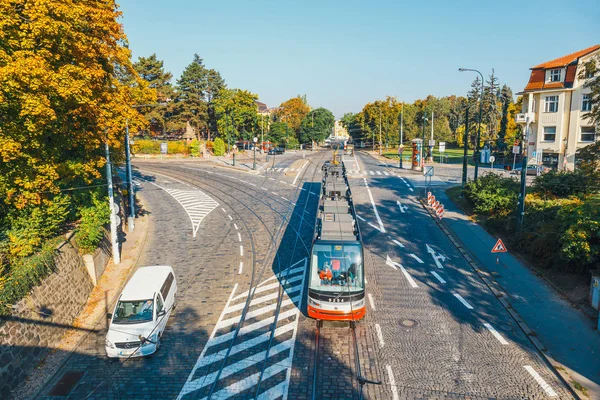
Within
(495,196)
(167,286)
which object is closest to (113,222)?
(167,286)

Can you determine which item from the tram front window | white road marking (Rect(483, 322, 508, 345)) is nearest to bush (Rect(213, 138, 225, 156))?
the tram front window

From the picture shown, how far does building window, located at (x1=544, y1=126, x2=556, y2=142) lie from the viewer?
4936cm

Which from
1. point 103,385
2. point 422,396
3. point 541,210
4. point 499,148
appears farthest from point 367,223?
point 499,148

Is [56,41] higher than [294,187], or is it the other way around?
[56,41]

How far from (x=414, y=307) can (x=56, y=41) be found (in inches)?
698

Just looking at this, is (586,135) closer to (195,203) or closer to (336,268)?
(195,203)

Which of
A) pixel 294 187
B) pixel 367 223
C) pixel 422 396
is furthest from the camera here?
pixel 294 187

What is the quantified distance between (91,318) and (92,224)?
5.05m

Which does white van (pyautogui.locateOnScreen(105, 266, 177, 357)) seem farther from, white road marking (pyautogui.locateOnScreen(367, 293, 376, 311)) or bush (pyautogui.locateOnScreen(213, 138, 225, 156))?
bush (pyautogui.locateOnScreen(213, 138, 225, 156))

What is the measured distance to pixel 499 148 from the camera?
75688 mm

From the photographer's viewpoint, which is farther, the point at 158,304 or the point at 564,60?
the point at 564,60

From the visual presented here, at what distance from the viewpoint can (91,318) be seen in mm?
18062

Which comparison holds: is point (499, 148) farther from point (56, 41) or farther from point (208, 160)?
point (56, 41)

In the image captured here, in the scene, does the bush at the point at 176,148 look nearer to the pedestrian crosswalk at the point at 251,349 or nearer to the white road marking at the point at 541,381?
the pedestrian crosswalk at the point at 251,349
